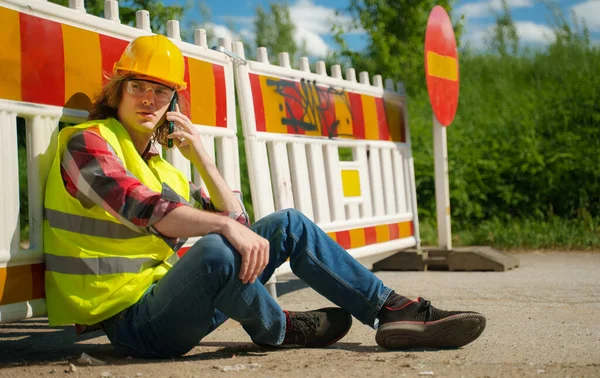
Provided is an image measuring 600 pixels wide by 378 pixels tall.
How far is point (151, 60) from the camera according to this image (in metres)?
3.24

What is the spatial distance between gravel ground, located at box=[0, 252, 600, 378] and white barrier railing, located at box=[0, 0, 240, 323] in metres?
0.38

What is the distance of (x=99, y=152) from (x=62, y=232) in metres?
A: 0.39

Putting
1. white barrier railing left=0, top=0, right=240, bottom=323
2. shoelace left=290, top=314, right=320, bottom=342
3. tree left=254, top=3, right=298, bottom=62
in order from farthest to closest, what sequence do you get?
tree left=254, top=3, right=298, bottom=62, shoelace left=290, top=314, right=320, bottom=342, white barrier railing left=0, top=0, right=240, bottom=323

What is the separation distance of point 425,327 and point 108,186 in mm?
1396

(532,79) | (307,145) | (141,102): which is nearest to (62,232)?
(141,102)

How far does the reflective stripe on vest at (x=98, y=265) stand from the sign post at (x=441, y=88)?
3840 mm

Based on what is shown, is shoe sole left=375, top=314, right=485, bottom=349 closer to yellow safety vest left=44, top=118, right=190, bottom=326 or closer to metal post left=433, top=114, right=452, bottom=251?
yellow safety vest left=44, top=118, right=190, bottom=326

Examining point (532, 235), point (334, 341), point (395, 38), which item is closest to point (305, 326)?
point (334, 341)

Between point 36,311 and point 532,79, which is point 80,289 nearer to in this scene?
point 36,311

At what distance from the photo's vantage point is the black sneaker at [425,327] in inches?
127

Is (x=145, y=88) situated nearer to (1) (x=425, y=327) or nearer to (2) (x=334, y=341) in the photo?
(2) (x=334, y=341)

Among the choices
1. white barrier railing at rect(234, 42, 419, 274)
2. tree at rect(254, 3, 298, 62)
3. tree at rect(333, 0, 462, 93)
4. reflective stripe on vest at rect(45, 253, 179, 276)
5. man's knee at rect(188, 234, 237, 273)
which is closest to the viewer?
man's knee at rect(188, 234, 237, 273)

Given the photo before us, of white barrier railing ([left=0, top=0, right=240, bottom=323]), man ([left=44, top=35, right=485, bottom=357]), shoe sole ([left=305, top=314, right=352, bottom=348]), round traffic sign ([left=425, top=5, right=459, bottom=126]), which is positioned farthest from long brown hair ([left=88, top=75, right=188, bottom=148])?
round traffic sign ([left=425, top=5, right=459, bottom=126])

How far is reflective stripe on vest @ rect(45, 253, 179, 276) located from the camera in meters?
3.00
